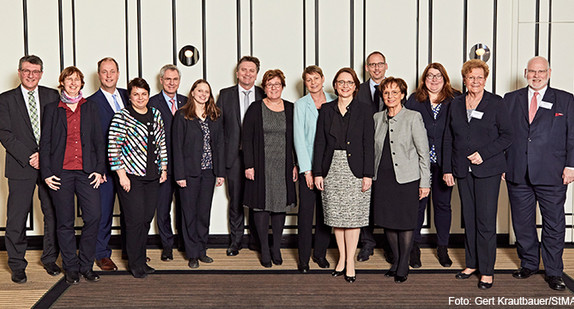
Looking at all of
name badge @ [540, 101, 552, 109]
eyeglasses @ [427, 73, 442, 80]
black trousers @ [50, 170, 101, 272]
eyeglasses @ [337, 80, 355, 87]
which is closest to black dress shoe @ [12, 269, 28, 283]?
black trousers @ [50, 170, 101, 272]

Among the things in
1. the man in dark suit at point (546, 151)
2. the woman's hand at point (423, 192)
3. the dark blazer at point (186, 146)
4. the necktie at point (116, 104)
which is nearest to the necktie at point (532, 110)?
the man in dark suit at point (546, 151)

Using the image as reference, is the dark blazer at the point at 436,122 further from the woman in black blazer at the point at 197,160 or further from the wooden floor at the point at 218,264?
the woman in black blazer at the point at 197,160

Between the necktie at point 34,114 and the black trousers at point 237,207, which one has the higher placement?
the necktie at point 34,114

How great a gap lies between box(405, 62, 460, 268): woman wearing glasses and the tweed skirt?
0.63m

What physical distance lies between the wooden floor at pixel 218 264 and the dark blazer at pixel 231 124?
80 centimetres

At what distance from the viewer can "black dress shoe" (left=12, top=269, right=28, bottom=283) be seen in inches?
161

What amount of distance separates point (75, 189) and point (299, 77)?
7.01 feet

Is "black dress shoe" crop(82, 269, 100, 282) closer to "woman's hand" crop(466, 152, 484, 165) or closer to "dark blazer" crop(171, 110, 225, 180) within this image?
"dark blazer" crop(171, 110, 225, 180)

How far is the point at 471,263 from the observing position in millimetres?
4070

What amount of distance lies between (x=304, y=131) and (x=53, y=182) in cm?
180

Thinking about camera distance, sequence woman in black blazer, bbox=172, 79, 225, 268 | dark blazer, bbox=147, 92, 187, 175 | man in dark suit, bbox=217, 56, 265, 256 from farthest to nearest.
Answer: man in dark suit, bbox=217, 56, 265, 256, dark blazer, bbox=147, 92, 187, 175, woman in black blazer, bbox=172, 79, 225, 268

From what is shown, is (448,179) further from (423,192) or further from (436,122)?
(436,122)

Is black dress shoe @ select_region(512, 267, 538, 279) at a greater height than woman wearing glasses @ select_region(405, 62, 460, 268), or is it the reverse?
woman wearing glasses @ select_region(405, 62, 460, 268)

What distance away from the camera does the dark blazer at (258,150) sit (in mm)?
4352
